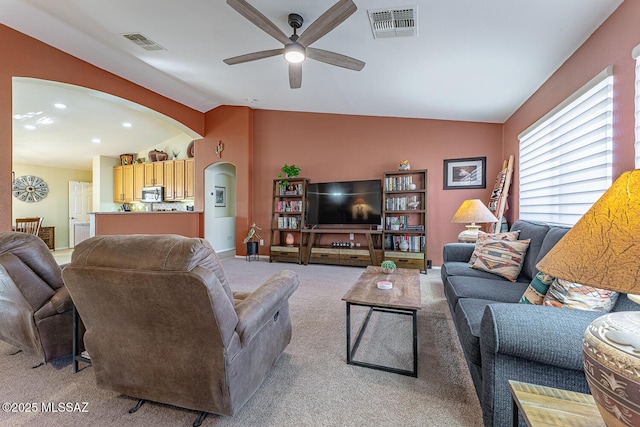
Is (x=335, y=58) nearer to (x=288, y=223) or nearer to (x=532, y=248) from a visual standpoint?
(x=532, y=248)

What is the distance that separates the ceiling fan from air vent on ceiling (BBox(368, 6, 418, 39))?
1.06 ft

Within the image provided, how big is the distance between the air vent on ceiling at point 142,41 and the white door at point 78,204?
625 cm

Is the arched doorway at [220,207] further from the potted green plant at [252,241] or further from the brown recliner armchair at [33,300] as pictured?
the brown recliner armchair at [33,300]

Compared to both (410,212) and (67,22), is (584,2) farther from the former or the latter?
(67,22)

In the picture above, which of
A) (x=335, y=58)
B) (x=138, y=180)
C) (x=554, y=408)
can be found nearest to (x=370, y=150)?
(x=335, y=58)

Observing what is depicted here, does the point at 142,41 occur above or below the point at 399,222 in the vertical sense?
above

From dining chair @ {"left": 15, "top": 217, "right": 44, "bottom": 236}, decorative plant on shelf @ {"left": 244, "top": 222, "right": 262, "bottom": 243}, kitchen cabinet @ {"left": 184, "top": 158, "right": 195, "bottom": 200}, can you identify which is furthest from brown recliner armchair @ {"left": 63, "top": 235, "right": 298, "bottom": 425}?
dining chair @ {"left": 15, "top": 217, "right": 44, "bottom": 236}

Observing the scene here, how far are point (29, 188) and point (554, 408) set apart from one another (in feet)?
33.4

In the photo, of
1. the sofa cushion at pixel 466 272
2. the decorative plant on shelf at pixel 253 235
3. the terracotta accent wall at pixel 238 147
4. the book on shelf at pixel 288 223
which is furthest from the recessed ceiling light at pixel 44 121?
the sofa cushion at pixel 466 272

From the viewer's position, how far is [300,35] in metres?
2.70

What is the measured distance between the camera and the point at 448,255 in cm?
326

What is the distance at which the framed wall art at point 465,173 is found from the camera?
459 cm

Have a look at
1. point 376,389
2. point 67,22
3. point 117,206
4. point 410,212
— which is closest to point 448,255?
point 410,212

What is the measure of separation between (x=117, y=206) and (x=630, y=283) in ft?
32.0
